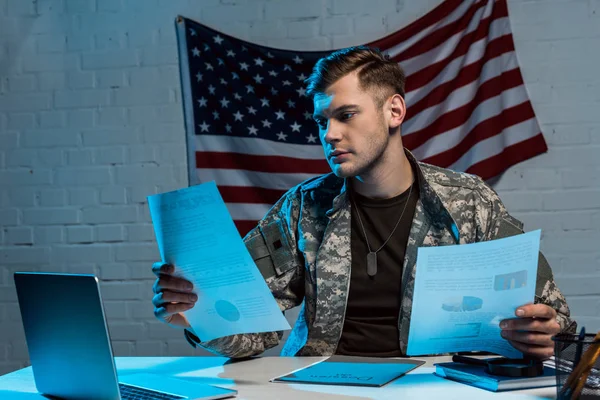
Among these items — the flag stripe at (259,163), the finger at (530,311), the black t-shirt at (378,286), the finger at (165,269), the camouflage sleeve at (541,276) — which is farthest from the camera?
the flag stripe at (259,163)

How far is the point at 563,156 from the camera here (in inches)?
105

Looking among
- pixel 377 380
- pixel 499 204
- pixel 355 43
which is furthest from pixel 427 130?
pixel 377 380

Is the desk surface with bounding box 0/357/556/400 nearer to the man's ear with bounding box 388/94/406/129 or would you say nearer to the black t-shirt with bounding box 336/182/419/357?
the black t-shirt with bounding box 336/182/419/357

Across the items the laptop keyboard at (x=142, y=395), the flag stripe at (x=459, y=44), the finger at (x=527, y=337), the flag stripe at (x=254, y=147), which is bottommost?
the laptop keyboard at (x=142, y=395)

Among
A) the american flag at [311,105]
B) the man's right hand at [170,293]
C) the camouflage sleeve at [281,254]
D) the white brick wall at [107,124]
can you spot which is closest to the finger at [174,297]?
the man's right hand at [170,293]

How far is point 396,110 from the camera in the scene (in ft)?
5.95

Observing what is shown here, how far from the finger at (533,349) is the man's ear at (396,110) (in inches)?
28.3

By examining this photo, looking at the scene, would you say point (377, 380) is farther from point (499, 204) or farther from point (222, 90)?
point (222, 90)

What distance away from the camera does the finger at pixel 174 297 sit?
1325mm

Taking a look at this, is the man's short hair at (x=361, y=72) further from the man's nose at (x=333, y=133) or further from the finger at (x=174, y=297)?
the finger at (x=174, y=297)

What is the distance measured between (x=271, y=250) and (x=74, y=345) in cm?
78

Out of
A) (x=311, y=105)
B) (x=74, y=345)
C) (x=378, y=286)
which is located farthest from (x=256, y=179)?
(x=74, y=345)

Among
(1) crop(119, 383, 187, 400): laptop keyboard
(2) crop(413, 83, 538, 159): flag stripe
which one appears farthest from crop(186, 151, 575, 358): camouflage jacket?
(2) crop(413, 83, 538, 159): flag stripe

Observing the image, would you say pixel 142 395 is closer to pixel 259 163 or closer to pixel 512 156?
pixel 259 163
